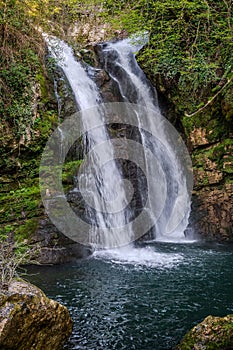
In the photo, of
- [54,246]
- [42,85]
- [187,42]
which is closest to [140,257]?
[54,246]

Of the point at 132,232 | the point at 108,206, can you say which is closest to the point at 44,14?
the point at 108,206

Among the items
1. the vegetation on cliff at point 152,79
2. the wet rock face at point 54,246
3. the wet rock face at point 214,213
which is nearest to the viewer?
the wet rock face at point 54,246

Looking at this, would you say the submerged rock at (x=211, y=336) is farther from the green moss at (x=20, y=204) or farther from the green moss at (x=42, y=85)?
the green moss at (x=42, y=85)

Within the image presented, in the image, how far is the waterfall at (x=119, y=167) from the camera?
8039mm

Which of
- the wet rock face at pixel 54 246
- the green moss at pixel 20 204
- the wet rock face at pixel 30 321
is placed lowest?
the wet rock face at pixel 30 321

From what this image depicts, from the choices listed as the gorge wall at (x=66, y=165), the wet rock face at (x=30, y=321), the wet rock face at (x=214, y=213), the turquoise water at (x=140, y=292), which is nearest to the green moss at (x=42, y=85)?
the gorge wall at (x=66, y=165)

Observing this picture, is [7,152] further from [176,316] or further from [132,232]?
[176,316]

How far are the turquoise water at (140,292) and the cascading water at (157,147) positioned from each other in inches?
59.8

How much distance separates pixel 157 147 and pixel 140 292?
541 cm

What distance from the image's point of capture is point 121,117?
9641 mm

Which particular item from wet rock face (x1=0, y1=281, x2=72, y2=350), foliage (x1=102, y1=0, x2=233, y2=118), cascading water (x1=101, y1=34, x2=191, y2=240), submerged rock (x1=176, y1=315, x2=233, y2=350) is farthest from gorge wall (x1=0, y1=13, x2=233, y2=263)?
submerged rock (x1=176, y1=315, x2=233, y2=350)

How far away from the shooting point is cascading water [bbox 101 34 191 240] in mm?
9078

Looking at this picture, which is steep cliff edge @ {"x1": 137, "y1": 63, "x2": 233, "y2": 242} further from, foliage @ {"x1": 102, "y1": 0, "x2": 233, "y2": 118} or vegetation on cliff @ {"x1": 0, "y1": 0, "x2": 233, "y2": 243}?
foliage @ {"x1": 102, "y1": 0, "x2": 233, "y2": 118}

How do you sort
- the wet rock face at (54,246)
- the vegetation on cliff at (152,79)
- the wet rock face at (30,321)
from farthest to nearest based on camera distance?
the vegetation on cliff at (152,79)
the wet rock face at (54,246)
the wet rock face at (30,321)
